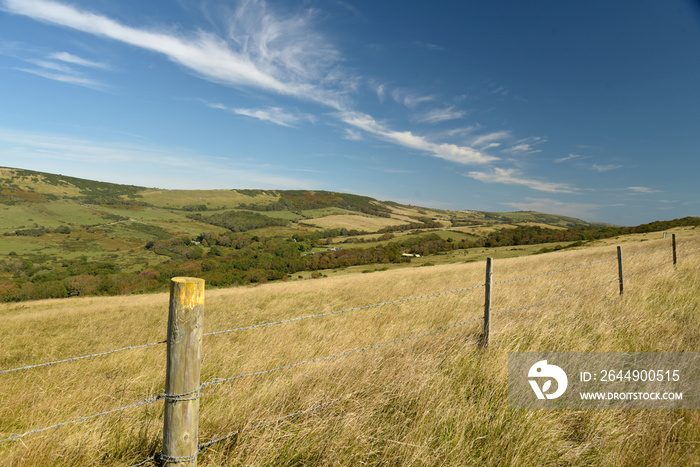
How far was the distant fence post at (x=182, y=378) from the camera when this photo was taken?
233 centimetres

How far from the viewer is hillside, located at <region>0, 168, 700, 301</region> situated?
67812 mm

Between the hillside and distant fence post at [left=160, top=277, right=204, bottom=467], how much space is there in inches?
2388

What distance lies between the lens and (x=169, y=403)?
233 cm

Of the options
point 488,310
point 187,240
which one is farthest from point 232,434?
point 187,240

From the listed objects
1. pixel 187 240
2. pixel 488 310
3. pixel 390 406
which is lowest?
pixel 187 240

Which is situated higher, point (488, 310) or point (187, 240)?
point (488, 310)

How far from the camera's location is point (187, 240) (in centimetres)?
12125

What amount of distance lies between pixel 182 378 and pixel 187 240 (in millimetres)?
134104

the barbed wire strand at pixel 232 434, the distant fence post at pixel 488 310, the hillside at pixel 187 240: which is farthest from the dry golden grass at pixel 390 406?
the hillside at pixel 187 240

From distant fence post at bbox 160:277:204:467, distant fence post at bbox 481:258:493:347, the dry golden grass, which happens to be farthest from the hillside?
distant fence post at bbox 160:277:204:467

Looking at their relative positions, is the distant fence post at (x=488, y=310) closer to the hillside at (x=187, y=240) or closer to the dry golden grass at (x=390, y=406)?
the dry golden grass at (x=390, y=406)

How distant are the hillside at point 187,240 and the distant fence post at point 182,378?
60652 mm

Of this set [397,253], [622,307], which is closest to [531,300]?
[622,307]

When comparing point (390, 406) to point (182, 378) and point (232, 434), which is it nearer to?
point (232, 434)
